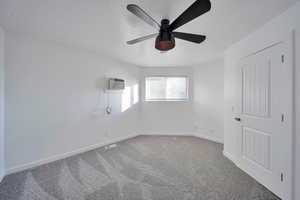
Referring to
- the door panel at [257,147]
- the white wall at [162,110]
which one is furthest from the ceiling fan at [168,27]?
the white wall at [162,110]

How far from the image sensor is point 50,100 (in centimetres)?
272

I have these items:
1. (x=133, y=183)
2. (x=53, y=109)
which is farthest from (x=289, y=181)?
(x=53, y=109)

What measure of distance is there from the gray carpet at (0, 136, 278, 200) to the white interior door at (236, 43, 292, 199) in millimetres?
235

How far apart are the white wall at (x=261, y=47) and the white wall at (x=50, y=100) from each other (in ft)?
9.41

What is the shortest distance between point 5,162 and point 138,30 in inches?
116

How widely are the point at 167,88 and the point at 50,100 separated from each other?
11.0ft

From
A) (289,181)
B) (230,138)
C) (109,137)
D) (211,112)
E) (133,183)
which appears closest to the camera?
(289,181)

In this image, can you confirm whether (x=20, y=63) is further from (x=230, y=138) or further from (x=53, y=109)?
(x=230, y=138)

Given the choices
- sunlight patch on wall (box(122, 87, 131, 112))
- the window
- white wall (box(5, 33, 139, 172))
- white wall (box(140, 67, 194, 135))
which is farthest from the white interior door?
white wall (box(5, 33, 139, 172))

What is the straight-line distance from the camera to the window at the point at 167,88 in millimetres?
4914

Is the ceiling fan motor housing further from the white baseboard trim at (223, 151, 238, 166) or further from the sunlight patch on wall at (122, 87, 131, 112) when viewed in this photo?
the sunlight patch on wall at (122, 87, 131, 112)

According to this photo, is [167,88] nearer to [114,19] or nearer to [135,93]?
[135,93]

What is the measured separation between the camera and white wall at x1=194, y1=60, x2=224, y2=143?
4.07 metres

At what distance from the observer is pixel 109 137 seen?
3812 millimetres
